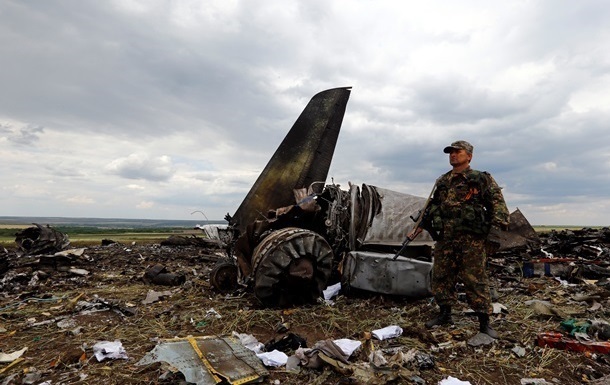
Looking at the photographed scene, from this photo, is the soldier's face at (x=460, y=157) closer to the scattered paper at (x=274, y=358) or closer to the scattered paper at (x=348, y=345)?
the scattered paper at (x=348, y=345)

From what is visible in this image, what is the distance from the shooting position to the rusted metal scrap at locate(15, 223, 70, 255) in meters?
12.2

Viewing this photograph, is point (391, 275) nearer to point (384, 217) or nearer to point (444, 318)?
point (444, 318)

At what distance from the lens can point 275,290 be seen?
532 cm

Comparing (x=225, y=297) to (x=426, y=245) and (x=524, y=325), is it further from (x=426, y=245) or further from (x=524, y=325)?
(x=524, y=325)

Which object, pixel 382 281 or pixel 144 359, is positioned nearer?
pixel 144 359

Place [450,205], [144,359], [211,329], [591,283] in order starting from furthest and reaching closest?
1. [591,283]
2. [211,329]
3. [450,205]
4. [144,359]

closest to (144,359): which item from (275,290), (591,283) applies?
(275,290)

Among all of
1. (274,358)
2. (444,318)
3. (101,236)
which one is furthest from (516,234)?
(101,236)

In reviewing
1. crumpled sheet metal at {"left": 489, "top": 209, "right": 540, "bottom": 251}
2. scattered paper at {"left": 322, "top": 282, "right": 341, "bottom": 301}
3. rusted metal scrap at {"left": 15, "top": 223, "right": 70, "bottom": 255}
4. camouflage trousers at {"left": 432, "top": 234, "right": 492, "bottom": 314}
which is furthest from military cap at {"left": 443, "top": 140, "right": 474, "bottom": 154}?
rusted metal scrap at {"left": 15, "top": 223, "right": 70, "bottom": 255}

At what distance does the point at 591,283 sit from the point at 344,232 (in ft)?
15.4

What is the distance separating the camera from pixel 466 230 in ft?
14.1

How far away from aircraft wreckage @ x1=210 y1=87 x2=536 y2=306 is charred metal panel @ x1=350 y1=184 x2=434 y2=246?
18 millimetres

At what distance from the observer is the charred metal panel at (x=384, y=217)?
6.44m

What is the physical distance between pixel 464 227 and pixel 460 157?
85 centimetres
